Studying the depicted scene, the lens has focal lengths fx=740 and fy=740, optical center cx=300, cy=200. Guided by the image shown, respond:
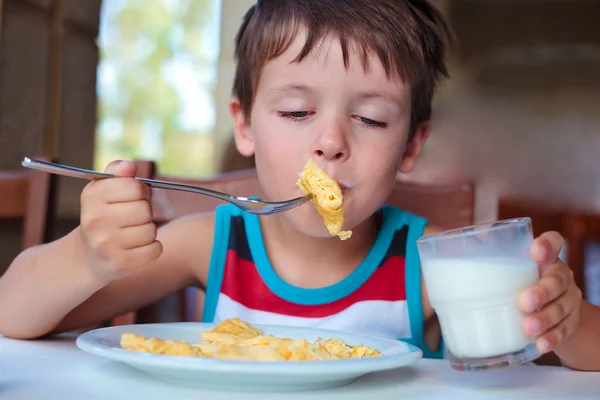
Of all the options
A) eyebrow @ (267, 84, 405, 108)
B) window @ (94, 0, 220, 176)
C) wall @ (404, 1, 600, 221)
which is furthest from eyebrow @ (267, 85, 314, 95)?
window @ (94, 0, 220, 176)

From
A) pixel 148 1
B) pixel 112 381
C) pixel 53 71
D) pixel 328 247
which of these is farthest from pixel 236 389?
pixel 148 1

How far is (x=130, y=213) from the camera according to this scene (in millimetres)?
807

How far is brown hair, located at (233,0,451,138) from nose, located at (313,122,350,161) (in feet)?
0.37

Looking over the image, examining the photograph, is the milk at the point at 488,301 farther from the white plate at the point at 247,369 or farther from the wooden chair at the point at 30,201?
the wooden chair at the point at 30,201

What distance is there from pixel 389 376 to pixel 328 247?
1.81 ft

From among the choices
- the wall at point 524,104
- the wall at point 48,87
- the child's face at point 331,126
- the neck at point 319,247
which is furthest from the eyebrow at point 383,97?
the wall at point 524,104

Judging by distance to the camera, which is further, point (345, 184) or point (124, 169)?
point (345, 184)

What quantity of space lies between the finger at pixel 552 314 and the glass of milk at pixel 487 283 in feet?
0.04

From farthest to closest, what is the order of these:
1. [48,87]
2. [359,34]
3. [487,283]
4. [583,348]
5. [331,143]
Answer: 1. [48,87]
2. [359,34]
3. [331,143]
4. [583,348]
5. [487,283]

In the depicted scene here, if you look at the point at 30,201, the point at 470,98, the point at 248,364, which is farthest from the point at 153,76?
the point at 248,364

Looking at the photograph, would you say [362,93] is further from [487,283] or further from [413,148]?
[487,283]

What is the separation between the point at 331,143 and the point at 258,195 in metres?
0.38

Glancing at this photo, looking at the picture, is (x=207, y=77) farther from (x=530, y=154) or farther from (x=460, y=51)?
(x=530, y=154)

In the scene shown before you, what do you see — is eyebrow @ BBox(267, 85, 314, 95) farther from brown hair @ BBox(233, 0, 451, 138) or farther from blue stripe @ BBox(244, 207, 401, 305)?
blue stripe @ BBox(244, 207, 401, 305)
